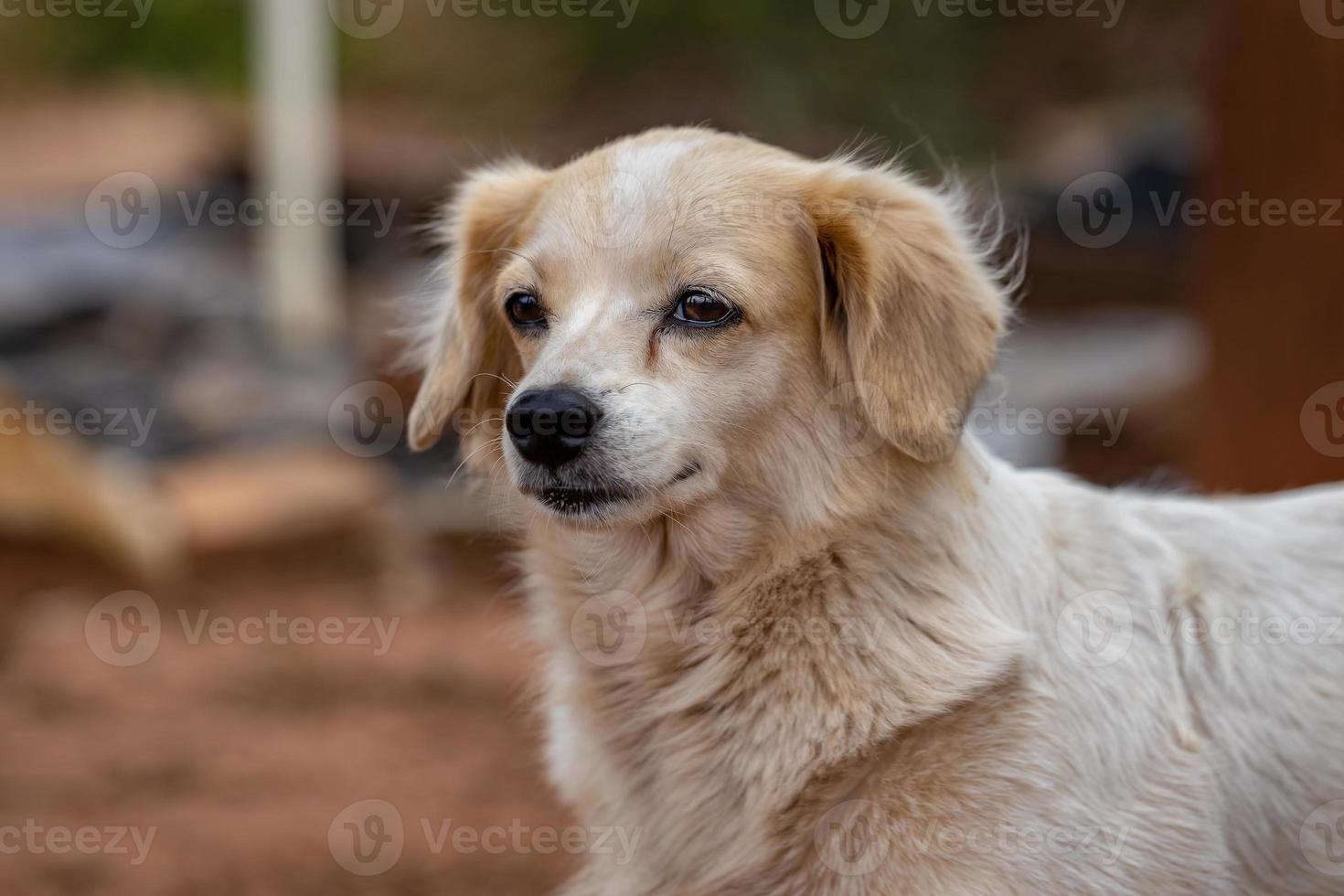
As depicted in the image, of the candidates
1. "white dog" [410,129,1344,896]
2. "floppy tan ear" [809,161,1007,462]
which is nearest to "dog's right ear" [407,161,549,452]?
"white dog" [410,129,1344,896]

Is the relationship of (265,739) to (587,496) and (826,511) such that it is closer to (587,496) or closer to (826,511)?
(587,496)

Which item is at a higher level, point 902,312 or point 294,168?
point 294,168

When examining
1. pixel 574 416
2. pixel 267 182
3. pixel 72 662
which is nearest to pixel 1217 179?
pixel 574 416

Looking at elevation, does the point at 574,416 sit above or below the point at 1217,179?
below

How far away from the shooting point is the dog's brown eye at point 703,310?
3.23 meters

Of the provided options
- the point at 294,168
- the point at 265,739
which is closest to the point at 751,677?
the point at 265,739

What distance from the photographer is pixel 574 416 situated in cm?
305

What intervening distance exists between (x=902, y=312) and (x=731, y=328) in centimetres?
40

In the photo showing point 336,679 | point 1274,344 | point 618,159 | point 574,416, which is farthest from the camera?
point 336,679

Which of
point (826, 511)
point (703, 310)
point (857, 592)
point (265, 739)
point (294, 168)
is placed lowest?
point (265, 739)

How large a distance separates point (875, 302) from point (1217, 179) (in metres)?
3.22

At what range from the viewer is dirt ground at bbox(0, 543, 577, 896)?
4.86 m

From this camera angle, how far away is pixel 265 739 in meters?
6.06

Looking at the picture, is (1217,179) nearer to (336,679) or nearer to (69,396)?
(336,679)
